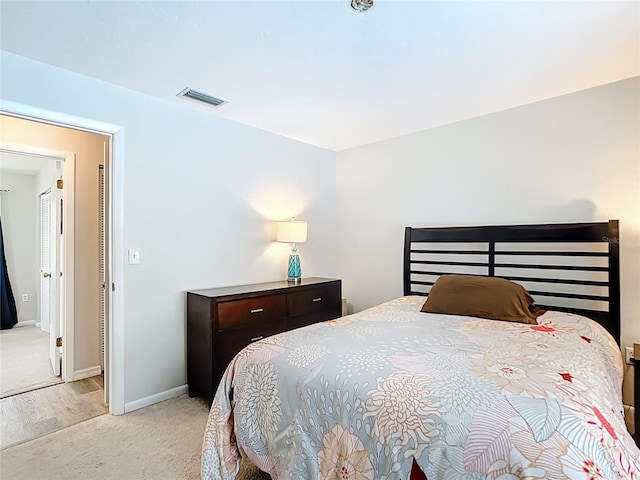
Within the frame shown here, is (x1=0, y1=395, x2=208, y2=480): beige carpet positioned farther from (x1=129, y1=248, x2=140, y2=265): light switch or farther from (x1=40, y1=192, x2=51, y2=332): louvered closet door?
(x1=40, y1=192, x2=51, y2=332): louvered closet door

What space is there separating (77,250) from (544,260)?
4055mm

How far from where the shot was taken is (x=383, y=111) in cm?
303

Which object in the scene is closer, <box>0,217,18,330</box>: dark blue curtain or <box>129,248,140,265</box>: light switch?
<box>129,248,140,265</box>: light switch

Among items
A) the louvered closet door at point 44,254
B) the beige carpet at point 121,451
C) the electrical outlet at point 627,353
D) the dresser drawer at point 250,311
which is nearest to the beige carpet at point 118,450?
the beige carpet at point 121,451

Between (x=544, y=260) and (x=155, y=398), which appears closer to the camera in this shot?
(x=155, y=398)

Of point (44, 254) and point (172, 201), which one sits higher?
point (172, 201)

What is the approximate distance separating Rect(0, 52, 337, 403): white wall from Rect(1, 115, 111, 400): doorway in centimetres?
77

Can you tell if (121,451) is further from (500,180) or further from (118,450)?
(500,180)

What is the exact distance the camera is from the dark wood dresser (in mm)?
2615

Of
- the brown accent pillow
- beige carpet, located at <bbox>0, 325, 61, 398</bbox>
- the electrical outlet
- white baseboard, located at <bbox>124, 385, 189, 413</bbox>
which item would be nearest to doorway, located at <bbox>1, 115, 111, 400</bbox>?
beige carpet, located at <bbox>0, 325, 61, 398</bbox>

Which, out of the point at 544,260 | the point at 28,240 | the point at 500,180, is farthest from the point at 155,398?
the point at 28,240

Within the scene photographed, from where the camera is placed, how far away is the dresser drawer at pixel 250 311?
2.66 meters

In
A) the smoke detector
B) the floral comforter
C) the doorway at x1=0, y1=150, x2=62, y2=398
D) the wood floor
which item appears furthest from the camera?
the doorway at x1=0, y1=150, x2=62, y2=398

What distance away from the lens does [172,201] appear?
2834 mm
